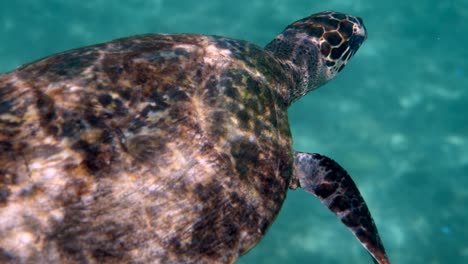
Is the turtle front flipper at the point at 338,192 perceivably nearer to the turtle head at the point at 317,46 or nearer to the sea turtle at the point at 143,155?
the sea turtle at the point at 143,155

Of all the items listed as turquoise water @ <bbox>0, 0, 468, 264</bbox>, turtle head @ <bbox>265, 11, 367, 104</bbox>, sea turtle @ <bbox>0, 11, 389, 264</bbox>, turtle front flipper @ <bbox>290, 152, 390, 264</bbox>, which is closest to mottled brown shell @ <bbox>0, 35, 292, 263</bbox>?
sea turtle @ <bbox>0, 11, 389, 264</bbox>

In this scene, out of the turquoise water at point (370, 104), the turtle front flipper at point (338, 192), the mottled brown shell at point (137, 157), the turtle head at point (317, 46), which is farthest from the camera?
Result: the turquoise water at point (370, 104)

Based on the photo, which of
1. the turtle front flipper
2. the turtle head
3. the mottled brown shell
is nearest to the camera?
the mottled brown shell

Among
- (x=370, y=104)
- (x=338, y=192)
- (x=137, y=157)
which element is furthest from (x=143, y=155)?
(x=370, y=104)

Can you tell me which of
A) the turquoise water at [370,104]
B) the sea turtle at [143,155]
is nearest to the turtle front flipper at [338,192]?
the sea turtle at [143,155]

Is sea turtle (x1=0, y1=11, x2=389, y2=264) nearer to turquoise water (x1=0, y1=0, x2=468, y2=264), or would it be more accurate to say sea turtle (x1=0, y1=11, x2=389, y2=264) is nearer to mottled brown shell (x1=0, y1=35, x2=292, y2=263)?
mottled brown shell (x1=0, y1=35, x2=292, y2=263)

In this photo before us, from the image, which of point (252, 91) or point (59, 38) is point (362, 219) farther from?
point (59, 38)

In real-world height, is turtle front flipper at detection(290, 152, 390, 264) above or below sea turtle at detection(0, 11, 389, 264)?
below
